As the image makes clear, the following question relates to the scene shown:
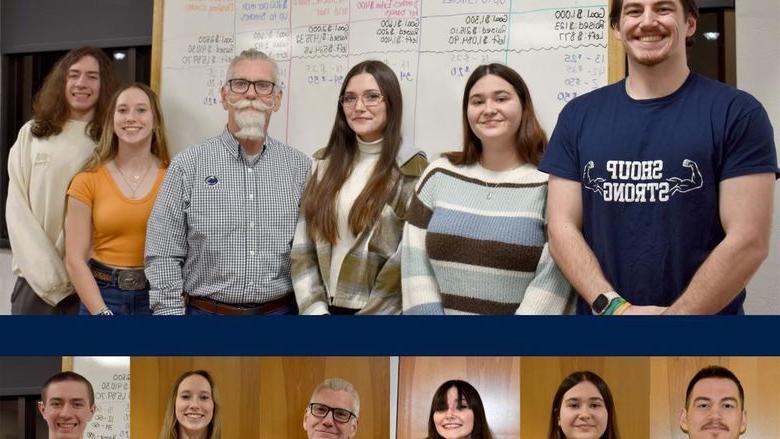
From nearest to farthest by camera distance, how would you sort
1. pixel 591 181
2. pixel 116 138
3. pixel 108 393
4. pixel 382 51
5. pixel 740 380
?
pixel 740 380 → pixel 108 393 → pixel 591 181 → pixel 116 138 → pixel 382 51

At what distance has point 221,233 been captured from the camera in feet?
10.8

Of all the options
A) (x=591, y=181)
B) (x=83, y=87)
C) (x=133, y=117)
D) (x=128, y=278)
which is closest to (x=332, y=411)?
(x=591, y=181)

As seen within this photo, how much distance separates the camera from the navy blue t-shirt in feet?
8.30

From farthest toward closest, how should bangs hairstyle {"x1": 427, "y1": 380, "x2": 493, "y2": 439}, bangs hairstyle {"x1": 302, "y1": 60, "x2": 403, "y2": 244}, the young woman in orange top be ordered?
the young woman in orange top
bangs hairstyle {"x1": 302, "y1": 60, "x2": 403, "y2": 244}
bangs hairstyle {"x1": 427, "y1": 380, "x2": 493, "y2": 439}

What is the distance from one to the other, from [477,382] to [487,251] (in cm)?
147

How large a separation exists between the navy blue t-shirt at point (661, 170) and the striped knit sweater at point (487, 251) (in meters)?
0.17

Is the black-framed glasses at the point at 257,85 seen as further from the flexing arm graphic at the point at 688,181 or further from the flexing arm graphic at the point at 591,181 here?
the flexing arm graphic at the point at 688,181

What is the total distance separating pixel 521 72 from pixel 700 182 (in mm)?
1095

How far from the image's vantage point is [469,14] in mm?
3604

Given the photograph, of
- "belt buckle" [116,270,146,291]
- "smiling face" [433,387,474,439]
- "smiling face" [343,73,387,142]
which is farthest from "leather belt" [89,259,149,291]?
"smiling face" [433,387,474,439]

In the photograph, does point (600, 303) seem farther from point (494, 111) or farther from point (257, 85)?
point (257, 85)

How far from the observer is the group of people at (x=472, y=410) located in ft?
4.27

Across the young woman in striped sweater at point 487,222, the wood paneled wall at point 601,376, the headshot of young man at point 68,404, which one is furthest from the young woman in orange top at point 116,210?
the wood paneled wall at point 601,376

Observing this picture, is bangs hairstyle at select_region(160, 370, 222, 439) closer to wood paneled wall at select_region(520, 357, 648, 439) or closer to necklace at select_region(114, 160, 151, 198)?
Result: wood paneled wall at select_region(520, 357, 648, 439)
